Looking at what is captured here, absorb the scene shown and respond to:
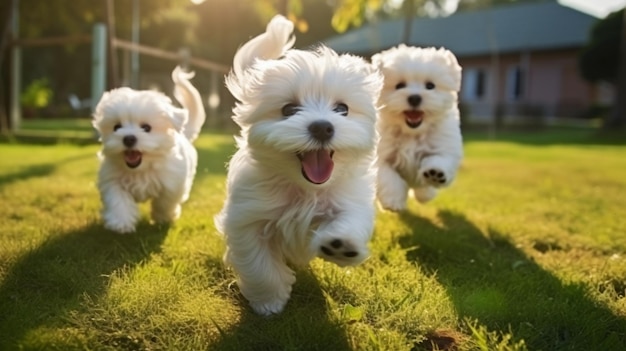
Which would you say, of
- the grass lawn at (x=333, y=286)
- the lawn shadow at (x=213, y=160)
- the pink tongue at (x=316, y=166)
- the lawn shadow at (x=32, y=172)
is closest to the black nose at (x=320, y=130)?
the pink tongue at (x=316, y=166)

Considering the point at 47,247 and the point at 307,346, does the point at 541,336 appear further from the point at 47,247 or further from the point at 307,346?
the point at 47,247

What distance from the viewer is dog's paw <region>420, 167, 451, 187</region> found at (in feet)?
16.4

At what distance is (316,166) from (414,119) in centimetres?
247

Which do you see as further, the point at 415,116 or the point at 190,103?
the point at 190,103

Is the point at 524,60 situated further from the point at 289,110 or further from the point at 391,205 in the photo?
the point at 289,110

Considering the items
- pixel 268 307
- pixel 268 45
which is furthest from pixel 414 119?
pixel 268 307

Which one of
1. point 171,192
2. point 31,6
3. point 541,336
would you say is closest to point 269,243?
point 541,336

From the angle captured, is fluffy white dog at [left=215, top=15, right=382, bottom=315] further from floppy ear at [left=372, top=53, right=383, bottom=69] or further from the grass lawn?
floppy ear at [left=372, top=53, right=383, bottom=69]

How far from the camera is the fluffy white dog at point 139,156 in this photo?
15.5ft

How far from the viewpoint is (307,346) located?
272 centimetres

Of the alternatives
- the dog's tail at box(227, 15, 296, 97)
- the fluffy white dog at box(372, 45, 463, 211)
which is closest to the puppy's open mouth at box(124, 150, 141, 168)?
the dog's tail at box(227, 15, 296, 97)

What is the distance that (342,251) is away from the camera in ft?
9.49

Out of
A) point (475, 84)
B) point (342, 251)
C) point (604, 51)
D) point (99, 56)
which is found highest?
point (604, 51)

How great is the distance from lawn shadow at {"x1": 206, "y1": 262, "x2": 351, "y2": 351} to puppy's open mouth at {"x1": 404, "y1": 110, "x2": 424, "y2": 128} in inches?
94.4
